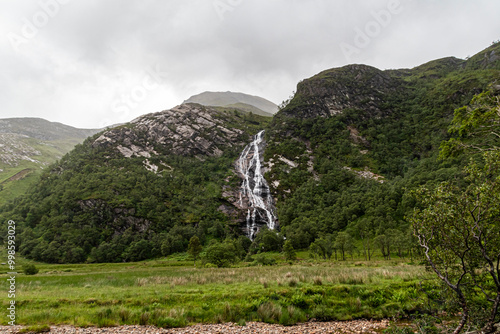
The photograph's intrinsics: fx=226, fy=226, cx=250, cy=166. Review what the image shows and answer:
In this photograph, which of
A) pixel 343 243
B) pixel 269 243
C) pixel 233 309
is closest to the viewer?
pixel 233 309

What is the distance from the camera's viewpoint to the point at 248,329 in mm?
11164

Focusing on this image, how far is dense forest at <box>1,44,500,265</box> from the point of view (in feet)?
293

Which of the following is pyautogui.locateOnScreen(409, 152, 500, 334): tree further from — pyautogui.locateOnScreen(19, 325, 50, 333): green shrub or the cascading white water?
the cascading white water

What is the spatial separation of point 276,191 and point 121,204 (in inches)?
3357

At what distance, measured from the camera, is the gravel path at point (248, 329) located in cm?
1091

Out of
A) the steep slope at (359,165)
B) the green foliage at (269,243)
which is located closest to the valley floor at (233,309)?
the steep slope at (359,165)

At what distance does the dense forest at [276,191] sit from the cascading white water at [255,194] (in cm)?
629

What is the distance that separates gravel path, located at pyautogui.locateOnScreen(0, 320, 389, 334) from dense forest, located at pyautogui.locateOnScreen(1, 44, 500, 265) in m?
55.3

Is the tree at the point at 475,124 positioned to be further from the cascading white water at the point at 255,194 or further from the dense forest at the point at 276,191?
the cascading white water at the point at 255,194

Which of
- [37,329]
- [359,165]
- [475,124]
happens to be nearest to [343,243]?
[475,124]

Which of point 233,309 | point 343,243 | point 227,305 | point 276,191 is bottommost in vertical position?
point 343,243

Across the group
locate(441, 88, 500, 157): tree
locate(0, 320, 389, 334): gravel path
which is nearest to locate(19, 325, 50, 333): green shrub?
locate(0, 320, 389, 334): gravel path

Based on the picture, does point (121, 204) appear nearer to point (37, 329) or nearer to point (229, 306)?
point (37, 329)

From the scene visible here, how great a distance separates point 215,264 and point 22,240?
106599 millimetres
